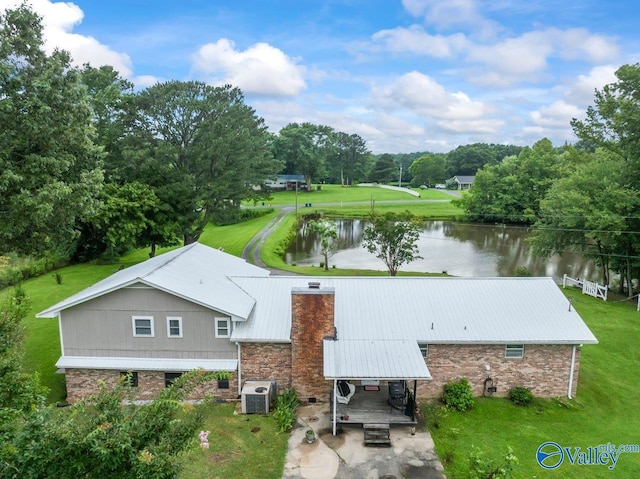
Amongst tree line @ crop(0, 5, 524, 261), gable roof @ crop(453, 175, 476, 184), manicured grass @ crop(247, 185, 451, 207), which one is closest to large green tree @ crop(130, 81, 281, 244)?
tree line @ crop(0, 5, 524, 261)

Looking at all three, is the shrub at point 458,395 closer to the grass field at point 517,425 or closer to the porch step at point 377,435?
the grass field at point 517,425

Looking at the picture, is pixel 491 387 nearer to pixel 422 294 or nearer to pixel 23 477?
pixel 422 294

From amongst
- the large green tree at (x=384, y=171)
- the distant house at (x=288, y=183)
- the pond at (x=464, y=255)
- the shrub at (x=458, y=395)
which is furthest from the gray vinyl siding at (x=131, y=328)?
the large green tree at (x=384, y=171)

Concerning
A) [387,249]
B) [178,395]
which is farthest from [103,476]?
[387,249]

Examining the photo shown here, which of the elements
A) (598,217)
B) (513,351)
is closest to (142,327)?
(513,351)

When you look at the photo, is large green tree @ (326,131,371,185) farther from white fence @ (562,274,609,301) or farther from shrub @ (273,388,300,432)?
shrub @ (273,388,300,432)

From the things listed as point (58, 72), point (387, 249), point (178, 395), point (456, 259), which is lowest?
point (456, 259)
